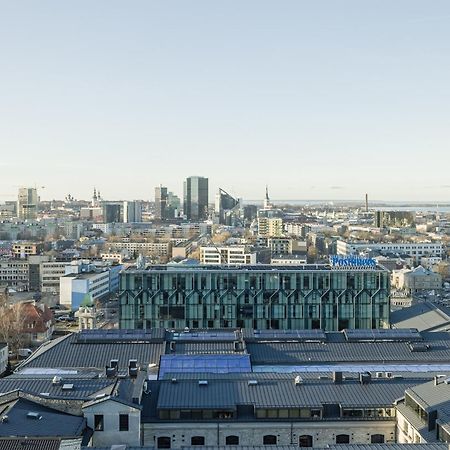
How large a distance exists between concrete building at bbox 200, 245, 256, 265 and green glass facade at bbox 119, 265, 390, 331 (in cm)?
5473

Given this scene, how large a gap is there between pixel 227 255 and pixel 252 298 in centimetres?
5953

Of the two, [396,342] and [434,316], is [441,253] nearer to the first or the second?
[434,316]

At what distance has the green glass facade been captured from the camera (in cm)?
5519

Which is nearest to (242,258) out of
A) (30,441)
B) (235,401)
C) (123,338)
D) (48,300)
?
(48,300)

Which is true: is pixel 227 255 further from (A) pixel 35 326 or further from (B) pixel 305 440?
(B) pixel 305 440

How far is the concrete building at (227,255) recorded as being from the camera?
112m

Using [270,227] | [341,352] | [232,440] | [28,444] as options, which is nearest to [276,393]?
[232,440]

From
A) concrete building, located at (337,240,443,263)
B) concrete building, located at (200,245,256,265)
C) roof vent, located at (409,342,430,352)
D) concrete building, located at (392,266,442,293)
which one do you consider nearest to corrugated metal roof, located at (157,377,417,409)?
roof vent, located at (409,342,430,352)

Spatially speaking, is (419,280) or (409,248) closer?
(419,280)

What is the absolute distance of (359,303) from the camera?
5544 centimetres

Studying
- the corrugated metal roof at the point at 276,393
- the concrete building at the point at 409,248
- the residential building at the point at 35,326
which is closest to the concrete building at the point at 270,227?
the concrete building at the point at 409,248

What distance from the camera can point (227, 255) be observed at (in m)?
115

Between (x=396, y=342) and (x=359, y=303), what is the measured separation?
1704 centimetres

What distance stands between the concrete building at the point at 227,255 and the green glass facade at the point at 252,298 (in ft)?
180
